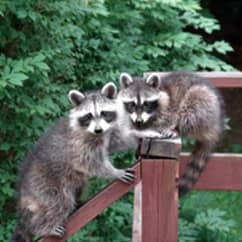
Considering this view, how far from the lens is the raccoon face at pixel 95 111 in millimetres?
2848

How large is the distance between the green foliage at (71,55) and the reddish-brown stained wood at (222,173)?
3.73 ft

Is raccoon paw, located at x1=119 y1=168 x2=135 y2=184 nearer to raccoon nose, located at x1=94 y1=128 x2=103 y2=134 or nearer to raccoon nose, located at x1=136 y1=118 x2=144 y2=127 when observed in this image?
raccoon nose, located at x1=94 y1=128 x2=103 y2=134

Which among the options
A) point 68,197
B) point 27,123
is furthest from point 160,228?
point 27,123

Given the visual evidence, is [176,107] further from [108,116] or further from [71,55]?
[71,55]

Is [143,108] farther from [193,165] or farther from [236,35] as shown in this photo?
[236,35]

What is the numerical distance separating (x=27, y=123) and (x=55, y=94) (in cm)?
33

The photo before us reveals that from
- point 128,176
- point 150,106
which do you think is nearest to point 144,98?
point 150,106

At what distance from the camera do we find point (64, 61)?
433 cm

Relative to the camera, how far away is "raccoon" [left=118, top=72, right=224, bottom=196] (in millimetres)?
3064

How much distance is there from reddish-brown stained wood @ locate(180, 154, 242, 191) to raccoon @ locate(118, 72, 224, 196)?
309 millimetres

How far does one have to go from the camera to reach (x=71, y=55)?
4441 millimetres

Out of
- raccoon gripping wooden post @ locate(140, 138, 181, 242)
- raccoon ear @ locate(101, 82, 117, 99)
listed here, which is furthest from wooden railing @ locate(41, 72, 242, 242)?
raccoon ear @ locate(101, 82, 117, 99)

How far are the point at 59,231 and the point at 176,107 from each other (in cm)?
92

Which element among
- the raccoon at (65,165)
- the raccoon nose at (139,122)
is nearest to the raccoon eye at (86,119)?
the raccoon at (65,165)
